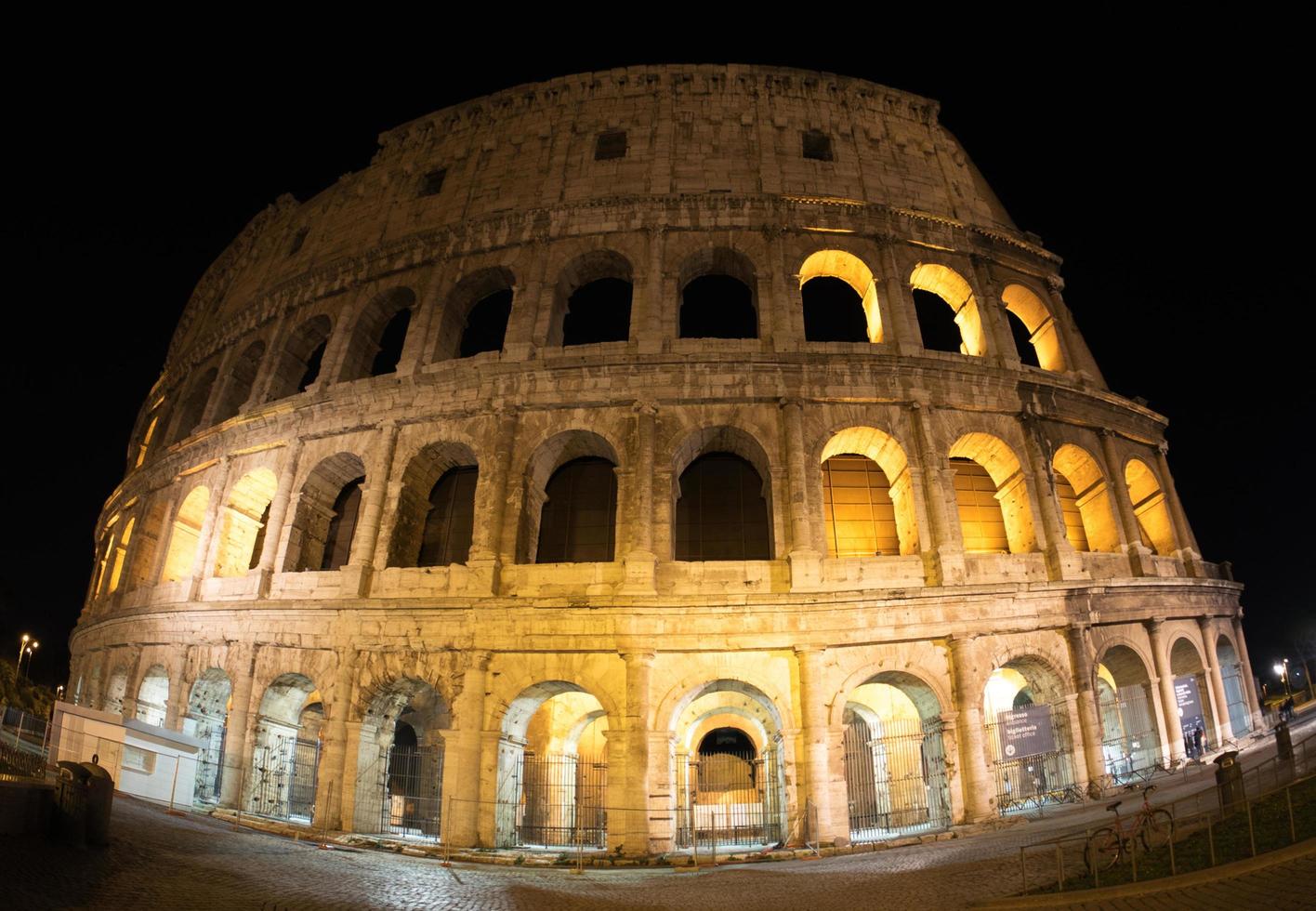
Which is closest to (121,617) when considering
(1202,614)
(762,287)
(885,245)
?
(762,287)

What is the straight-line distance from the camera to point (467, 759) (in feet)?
42.5

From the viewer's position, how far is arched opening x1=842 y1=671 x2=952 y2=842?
1311cm

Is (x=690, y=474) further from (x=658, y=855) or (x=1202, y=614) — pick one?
(x=1202, y=614)

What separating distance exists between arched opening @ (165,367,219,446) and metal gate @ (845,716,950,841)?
70.5ft

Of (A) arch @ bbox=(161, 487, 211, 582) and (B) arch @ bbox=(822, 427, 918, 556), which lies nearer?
(B) arch @ bbox=(822, 427, 918, 556)

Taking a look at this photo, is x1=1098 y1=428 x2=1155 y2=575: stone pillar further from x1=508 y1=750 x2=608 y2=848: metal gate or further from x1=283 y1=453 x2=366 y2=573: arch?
x1=283 y1=453 x2=366 y2=573: arch

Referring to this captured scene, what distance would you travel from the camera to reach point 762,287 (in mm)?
16719

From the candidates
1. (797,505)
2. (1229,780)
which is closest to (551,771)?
(797,505)

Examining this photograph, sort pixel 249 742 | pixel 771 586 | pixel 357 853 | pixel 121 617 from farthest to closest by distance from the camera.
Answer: pixel 121 617 < pixel 249 742 < pixel 771 586 < pixel 357 853

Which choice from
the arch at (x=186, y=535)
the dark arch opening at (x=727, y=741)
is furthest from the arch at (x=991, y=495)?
the arch at (x=186, y=535)

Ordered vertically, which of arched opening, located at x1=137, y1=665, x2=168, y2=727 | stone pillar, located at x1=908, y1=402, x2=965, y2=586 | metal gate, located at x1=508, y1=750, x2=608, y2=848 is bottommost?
metal gate, located at x1=508, y1=750, x2=608, y2=848

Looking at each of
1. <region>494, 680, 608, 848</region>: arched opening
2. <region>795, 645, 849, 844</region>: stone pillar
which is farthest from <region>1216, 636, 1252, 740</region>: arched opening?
<region>494, 680, 608, 848</region>: arched opening

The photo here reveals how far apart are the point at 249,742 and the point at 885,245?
18.4m

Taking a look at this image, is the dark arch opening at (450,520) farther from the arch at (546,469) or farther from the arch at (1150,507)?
the arch at (1150,507)
